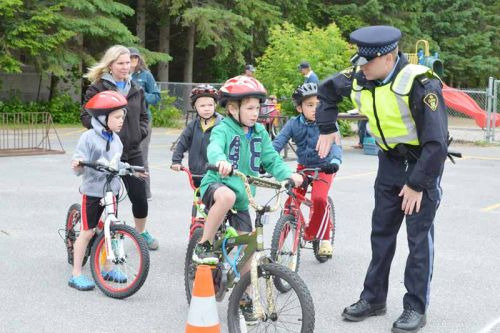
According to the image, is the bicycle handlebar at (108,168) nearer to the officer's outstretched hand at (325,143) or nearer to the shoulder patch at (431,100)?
the officer's outstretched hand at (325,143)

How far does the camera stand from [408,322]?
471 centimetres

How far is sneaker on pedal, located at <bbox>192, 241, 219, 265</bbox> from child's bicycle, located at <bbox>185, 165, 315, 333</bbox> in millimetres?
89

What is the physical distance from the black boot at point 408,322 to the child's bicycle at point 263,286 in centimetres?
81

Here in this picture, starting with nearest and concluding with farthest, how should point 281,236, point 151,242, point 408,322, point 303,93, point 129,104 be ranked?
point 408,322 → point 281,236 → point 303,93 → point 129,104 → point 151,242

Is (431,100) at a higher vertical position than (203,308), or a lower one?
higher

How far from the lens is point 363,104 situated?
185 inches

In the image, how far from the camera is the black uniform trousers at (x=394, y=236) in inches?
185

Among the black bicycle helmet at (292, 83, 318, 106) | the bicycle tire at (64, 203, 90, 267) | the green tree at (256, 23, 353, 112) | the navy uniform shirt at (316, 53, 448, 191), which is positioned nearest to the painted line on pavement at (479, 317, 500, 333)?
the navy uniform shirt at (316, 53, 448, 191)

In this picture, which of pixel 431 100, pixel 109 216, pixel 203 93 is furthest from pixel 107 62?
pixel 431 100

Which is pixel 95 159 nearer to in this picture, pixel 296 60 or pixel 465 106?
pixel 296 60

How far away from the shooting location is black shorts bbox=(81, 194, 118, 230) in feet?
18.5

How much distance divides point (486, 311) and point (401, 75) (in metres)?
1.90

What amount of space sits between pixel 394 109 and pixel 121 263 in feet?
7.69

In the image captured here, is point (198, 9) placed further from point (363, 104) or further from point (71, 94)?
point (363, 104)
